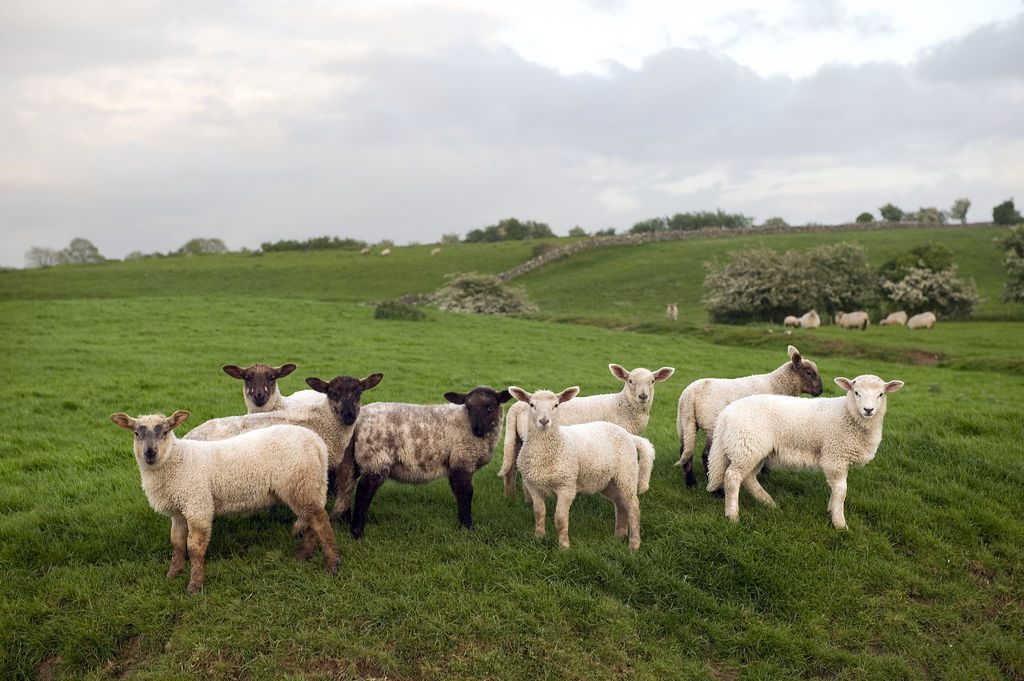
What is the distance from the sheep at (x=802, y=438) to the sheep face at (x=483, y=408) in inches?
111

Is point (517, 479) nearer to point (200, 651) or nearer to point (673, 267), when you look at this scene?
point (200, 651)

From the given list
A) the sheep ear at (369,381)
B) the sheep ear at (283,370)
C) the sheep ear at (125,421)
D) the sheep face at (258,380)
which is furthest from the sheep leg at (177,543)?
the sheep ear at (283,370)

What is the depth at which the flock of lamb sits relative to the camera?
6641 mm

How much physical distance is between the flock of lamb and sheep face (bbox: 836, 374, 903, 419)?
0.05 feet

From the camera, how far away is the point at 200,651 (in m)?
5.73

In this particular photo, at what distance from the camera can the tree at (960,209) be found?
90.9m

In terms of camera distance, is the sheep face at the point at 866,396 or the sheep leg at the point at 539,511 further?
the sheep face at the point at 866,396

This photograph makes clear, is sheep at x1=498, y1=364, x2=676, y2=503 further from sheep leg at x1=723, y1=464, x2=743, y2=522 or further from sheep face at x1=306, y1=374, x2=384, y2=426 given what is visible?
sheep face at x1=306, y1=374, x2=384, y2=426

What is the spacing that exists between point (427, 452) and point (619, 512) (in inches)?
93.4

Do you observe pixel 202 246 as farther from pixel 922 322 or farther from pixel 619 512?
pixel 619 512

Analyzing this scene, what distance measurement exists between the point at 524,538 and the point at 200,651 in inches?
131

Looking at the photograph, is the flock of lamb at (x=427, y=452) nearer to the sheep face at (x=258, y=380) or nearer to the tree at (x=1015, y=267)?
the sheep face at (x=258, y=380)

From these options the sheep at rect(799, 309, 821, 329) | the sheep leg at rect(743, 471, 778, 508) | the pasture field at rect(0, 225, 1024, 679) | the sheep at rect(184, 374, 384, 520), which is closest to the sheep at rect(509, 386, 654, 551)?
the pasture field at rect(0, 225, 1024, 679)

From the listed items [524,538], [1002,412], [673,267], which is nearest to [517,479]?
[524,538]
